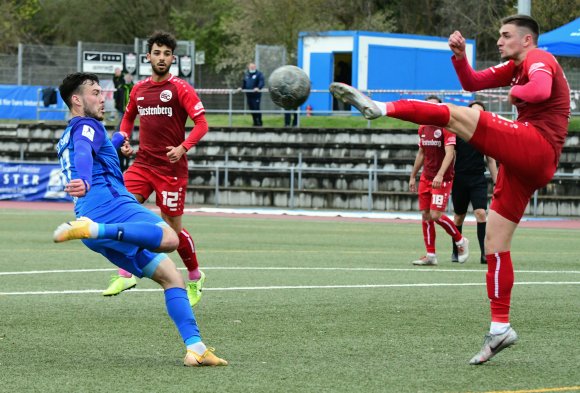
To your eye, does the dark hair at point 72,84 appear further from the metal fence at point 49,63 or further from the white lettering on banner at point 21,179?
the metal fence at point 49,63

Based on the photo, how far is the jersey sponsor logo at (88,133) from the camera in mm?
7523

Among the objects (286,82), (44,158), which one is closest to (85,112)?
(286,82)

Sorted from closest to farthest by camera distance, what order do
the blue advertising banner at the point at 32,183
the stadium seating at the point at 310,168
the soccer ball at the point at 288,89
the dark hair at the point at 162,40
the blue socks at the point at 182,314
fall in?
the blue socks at the point at 182,314
the dark hair at the point at 162,40
the soccer ball at the point at 288,89
the stadium seating at the point at 310,168
the blue advertising banner at the point at 32,183

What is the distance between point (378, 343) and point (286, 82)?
467 cm

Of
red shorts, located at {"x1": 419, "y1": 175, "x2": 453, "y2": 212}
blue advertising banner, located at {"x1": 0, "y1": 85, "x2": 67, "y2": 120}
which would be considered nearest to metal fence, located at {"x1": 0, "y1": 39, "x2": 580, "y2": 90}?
blue advertising banner, located at {"x1": 0, "y1": 85, "x2": 67, "y2": 120}

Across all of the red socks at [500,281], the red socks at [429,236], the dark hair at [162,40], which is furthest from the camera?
the red socks at [429,236]

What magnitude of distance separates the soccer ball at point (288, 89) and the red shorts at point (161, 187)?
1.55 metres

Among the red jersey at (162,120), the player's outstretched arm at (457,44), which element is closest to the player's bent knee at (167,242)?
the player's outstretched arm at (457,44)

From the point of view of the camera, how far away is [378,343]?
8.12m

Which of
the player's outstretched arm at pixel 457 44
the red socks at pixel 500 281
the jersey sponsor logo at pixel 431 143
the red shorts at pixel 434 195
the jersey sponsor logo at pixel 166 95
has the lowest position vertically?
the red shorts at pixel 434 195

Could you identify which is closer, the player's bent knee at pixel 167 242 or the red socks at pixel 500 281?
the player's bent knee at pixel 167 242

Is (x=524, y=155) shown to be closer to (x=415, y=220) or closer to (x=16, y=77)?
(x=415, y=220)

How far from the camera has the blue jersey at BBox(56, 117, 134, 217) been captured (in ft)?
24.8

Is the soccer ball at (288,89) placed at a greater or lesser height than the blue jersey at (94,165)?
greater
